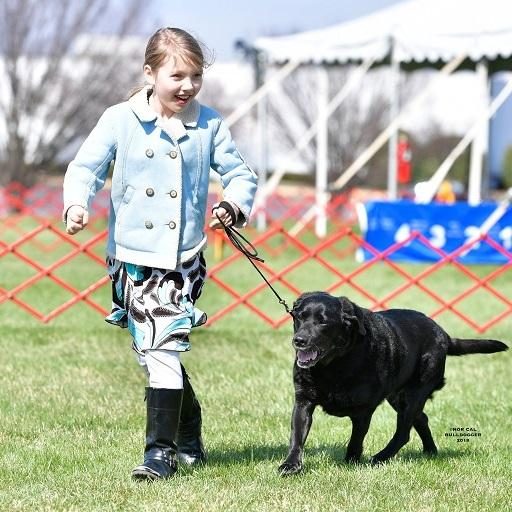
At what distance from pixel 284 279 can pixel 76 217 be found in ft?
27.2

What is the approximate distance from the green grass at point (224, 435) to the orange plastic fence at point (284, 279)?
0.52 meters

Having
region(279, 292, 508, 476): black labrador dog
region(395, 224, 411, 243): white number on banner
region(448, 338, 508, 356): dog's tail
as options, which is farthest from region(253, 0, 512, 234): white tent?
region(279, 292, 508, 476): black labrador dog

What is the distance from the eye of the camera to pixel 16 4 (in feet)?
83.2

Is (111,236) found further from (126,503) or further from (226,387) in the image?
(226,387)

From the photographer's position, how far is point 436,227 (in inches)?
582

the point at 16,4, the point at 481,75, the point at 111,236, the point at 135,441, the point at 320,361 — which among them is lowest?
the point at 135,441

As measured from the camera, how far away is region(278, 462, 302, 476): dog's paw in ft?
14.5

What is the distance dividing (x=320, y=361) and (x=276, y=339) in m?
4.27

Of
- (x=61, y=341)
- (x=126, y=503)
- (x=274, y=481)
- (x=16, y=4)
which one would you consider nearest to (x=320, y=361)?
(x=274, y=481)

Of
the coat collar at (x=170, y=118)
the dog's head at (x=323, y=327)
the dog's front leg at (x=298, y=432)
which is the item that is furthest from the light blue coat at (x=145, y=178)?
the dog's front leg at (x=298, y=432)

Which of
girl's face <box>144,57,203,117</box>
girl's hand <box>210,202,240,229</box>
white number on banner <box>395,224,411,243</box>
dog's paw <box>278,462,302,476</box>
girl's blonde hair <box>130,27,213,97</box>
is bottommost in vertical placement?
dog's paw <box>278,462,302,476</box>

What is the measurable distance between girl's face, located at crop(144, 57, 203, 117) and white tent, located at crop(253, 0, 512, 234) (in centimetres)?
1166

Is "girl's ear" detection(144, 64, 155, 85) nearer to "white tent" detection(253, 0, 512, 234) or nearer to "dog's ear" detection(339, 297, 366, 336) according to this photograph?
"dog's ear" detection(339, 297, 366, 336)

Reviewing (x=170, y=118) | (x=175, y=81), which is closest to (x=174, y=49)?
(x=175, y=81)
